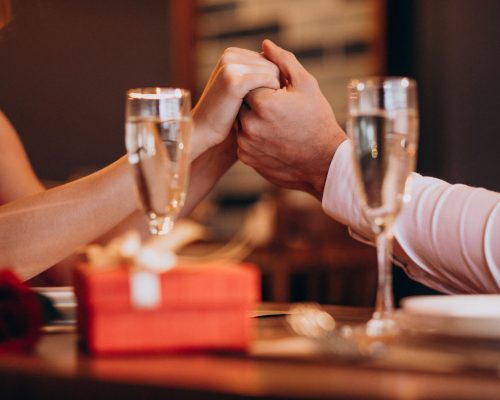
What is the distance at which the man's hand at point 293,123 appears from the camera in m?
1.29

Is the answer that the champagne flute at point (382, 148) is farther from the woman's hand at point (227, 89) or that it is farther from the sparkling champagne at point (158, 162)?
the woman's hand at point (227, 89)

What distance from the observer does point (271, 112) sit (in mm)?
1286

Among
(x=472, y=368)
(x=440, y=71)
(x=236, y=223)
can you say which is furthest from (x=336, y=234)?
(x=472, y=368)

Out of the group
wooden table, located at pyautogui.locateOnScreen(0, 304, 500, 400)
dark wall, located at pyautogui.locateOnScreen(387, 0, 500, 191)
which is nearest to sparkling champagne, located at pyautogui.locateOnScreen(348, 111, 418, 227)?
wooden table, located at pyautogui.locateOnScreen(0, 304, 500, 400)

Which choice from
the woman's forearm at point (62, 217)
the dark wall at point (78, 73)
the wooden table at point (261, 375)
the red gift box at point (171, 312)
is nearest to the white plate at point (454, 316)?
the wooden table at point (261, 375)

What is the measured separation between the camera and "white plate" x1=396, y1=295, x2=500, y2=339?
707 mm

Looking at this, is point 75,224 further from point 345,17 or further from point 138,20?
point 138,20

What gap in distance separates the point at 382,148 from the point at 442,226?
1.23 ft

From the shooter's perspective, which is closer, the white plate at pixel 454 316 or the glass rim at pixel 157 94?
the white plate at pixel 454 316

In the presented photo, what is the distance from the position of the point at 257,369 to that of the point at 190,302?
99mm

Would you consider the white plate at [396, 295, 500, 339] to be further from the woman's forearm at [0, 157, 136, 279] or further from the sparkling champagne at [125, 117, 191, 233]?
the woman's forearm at [0, 157, 136, 279]

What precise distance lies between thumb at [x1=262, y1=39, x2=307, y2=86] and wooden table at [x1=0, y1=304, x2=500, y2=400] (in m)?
0.67

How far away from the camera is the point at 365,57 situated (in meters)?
4.43

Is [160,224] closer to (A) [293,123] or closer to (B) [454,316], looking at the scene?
(B) [454,316]
